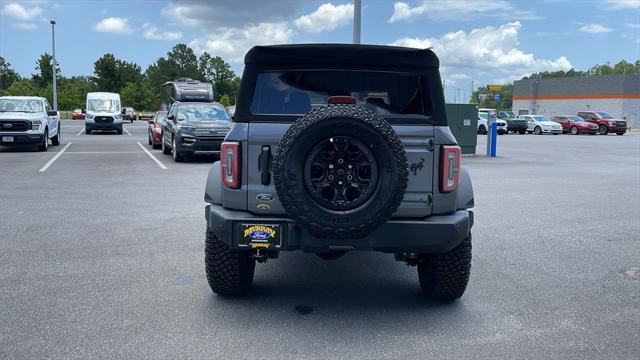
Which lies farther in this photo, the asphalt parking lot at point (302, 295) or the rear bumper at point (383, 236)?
the rear bumper at point (383, 236)

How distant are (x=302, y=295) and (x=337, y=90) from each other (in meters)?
1.70

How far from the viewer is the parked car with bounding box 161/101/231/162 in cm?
1736

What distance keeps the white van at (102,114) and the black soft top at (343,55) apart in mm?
32038

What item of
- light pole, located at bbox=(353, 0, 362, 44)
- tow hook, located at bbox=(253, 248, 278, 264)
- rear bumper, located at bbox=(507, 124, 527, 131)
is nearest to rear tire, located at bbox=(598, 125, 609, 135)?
rear bumper, located at bbox=(507, 124, 527, 131)

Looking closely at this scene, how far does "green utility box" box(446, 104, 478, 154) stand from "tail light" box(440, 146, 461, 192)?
Answer: 57.3 feet

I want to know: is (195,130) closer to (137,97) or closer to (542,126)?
(542,126)

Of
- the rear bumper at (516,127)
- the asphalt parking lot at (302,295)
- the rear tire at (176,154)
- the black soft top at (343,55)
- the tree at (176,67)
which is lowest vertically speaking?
the asphalt parking lot at (302,295)

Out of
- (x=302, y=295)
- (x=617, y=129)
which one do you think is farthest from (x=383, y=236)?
(x=617, y=129)

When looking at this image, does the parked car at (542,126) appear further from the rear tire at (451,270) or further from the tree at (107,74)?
the tree at (107,74)

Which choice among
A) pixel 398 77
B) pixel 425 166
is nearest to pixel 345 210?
pixel 425 166

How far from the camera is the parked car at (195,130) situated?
1736 centimetres

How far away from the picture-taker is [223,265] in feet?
16.6

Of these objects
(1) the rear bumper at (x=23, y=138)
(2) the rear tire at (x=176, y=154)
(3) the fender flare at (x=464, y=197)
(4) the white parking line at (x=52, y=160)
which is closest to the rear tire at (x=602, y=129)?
(2) the rear tire at (x=176, y=154)

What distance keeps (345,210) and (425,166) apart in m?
0.77
